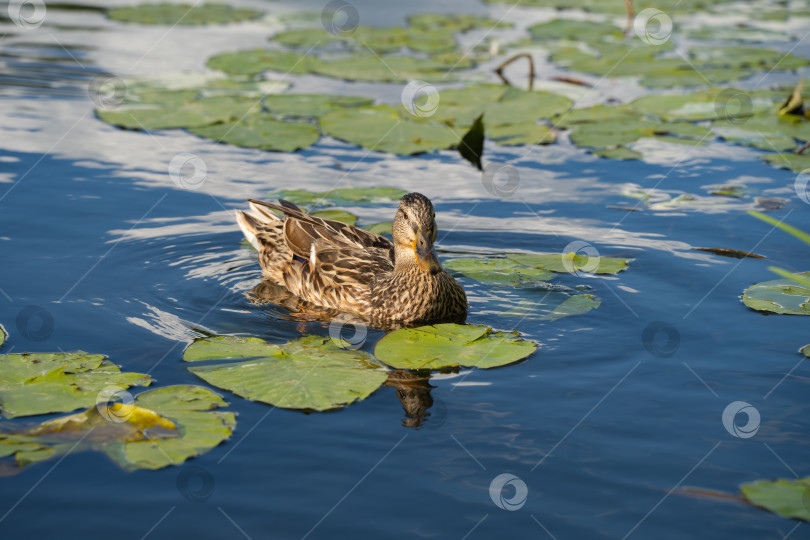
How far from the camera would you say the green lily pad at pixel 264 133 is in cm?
1129

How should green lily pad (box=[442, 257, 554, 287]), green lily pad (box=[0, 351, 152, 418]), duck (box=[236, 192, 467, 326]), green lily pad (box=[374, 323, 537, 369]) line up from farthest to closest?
green lily pad (box=[442, 257, 554, 287]) < duck (box=[236, 192, 467, 326]) < green lily pad (box=[374, 323, 537, 369]) < green lily pad (box=[0, 351, 152, 418])

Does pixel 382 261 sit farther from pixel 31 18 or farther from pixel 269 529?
pixel 31 18

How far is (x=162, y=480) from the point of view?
200 inches

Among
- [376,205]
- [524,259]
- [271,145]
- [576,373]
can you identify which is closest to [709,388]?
[576,373]

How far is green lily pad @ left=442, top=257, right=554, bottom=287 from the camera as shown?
8.30m

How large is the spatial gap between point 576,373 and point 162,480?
3005 millimetres

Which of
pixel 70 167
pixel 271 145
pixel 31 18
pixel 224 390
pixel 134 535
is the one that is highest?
pixel 31 18

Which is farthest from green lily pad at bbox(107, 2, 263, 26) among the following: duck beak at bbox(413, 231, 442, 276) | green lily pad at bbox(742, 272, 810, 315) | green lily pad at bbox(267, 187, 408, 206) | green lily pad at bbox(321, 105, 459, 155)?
green lily pad at bbox(742, 272, 810, 315)
